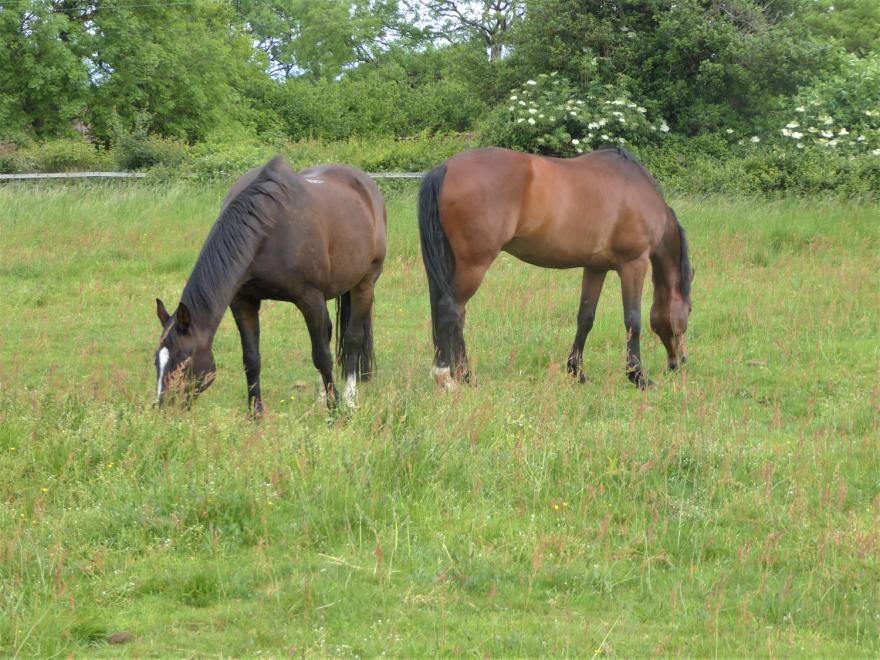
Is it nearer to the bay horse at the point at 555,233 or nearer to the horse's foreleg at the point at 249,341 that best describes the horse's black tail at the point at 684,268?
the bay horse at the point at 555,233

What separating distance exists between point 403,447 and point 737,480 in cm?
176

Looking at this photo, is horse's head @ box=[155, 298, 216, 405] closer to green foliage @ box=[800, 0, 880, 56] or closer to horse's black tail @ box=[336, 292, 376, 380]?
horse's black tail @ box=[336, 292, 376, 380]

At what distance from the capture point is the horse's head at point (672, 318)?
8.84m

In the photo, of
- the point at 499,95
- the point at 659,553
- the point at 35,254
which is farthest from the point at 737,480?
the point at 499,95

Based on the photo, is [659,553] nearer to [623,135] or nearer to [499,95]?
[623,135]

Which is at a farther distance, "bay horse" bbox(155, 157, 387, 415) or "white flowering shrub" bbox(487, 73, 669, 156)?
"white flowering shrub" bbox(487, 73, 669, 156)

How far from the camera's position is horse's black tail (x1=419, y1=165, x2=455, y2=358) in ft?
25.7

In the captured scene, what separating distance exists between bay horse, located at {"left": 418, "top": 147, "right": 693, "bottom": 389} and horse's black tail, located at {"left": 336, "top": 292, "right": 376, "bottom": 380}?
0.54m

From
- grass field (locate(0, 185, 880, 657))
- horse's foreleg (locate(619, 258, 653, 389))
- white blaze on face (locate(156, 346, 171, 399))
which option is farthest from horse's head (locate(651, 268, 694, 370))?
white blaze on face (locate(156, 346, 171, 399))

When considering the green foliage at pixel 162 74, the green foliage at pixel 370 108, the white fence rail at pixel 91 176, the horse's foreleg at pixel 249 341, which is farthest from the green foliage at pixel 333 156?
the green foliage at pixel 370 108

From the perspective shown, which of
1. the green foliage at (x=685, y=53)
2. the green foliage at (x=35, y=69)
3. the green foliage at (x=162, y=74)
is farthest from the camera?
the green foliage at (x=162, y=74)

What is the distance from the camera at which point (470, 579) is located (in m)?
3.96

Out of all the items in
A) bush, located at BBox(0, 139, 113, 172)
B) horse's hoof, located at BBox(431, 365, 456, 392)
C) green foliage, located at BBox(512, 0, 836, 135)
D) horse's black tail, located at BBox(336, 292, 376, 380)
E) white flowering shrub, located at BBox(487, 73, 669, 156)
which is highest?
green foliage, located at BBox(512, 0, 836, 135)

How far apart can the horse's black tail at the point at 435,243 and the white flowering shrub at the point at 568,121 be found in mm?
11592
